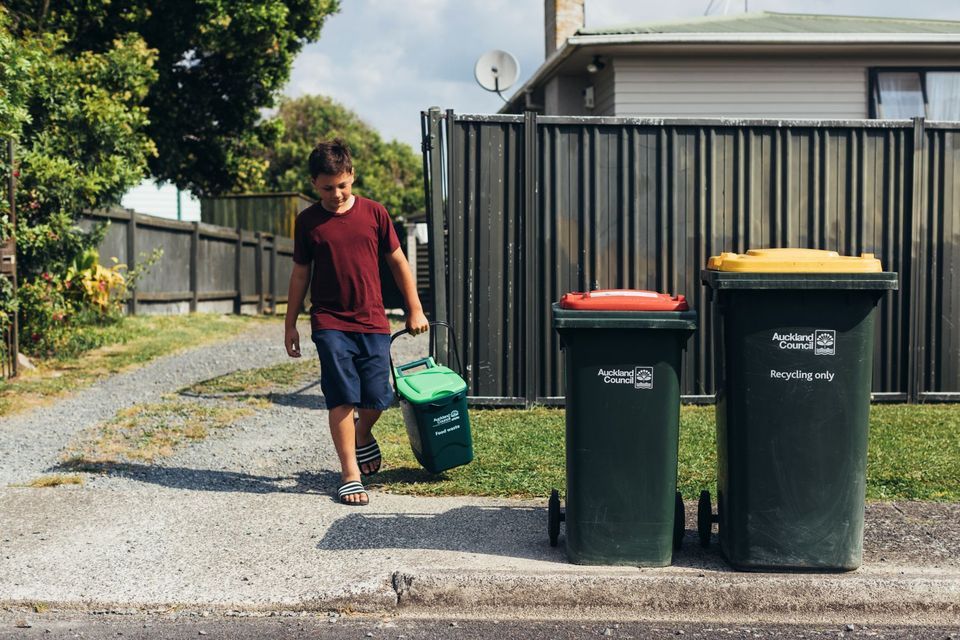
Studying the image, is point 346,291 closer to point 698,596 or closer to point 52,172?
point 698,596

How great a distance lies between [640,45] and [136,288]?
26.8 feet

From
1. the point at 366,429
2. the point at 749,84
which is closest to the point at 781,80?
the point at 749,84

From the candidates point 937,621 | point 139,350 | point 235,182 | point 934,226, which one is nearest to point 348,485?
point 937,621

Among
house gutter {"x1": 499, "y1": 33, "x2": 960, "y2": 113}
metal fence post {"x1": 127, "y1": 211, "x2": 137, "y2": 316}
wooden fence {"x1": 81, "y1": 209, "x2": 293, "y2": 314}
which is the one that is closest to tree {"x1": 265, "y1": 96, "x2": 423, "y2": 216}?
wooden fence {"x1": 81, "y1": 209, "x2": 293, "y2": 314}

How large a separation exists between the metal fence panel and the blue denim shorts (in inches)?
96.7

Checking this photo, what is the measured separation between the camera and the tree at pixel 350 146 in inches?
1889

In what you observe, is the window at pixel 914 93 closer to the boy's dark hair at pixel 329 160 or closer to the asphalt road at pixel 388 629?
the boy's dark hair at pixel 329 160

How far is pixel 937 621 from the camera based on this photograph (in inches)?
165

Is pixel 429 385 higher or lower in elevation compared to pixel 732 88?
lower

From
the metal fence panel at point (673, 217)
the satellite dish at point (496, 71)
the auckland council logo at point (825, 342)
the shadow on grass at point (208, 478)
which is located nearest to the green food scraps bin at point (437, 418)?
the shadow on grass at point (208, 478)

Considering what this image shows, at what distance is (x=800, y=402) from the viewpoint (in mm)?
4414

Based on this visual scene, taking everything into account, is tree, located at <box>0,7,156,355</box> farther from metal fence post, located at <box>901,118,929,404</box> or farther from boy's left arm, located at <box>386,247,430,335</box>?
metal fence post, located at <box>901,118,929,404</box>

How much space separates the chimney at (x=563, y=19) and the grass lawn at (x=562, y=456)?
10.8 meters

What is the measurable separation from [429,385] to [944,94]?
11330 mm
